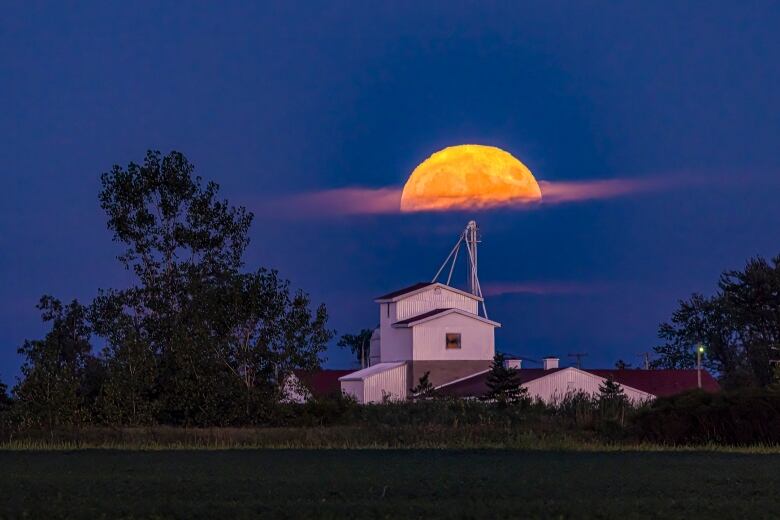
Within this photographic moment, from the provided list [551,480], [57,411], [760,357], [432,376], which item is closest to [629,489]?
[551,480]

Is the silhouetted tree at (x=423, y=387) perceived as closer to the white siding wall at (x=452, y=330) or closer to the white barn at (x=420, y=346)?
the white barn at (x=420, y=346)

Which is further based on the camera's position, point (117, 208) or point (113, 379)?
point (117, 208)

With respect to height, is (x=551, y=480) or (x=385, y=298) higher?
(x=385, y=298)

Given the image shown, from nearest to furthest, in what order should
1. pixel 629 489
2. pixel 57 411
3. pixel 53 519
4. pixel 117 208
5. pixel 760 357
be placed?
pixel 53 519
pixel 629 489
pixel 57 411
pixel 117 208
pixel 760 357

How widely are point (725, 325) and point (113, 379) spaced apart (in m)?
59.7

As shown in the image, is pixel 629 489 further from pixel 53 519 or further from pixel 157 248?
pixel 157 248

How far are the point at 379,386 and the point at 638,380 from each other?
1453 centimetres

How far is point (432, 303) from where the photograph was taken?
3031 inches

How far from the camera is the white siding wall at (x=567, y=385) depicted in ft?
226

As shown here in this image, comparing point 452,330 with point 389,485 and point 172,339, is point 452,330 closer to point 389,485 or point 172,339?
point 172,339

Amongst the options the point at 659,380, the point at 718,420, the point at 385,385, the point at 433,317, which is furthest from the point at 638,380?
the point at 718,420

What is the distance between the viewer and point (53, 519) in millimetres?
16531

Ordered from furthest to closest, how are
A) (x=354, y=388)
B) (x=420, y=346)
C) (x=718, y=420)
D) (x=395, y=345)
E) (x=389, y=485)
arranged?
(x=395, y=345) < (x=420, y=346) < (x=354, y=388) < (x=718, y=420) < (x=389, y=485)

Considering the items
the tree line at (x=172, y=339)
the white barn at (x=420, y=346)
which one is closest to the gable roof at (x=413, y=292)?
the white barn at (x=420, y=346)
